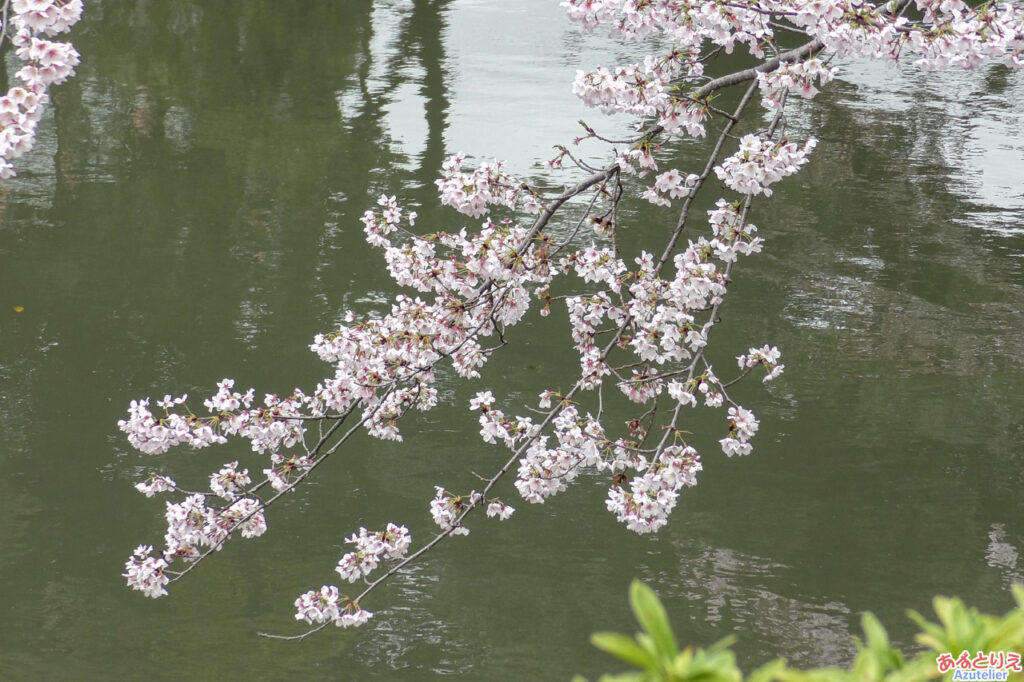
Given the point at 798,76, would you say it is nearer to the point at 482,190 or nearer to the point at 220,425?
the point at 482,190

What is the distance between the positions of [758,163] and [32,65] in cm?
213

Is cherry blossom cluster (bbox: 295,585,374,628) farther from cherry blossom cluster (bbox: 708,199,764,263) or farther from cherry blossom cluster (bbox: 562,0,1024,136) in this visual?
cherry blossom cluster (bbox: 562,0,1024,136)

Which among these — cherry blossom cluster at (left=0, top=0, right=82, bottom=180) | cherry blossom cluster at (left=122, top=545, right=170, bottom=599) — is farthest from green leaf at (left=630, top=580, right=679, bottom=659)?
cherry blossom cluster at (left=122, top=545, right=170, bottom=599)

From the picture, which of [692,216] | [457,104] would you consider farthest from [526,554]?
[457,104]

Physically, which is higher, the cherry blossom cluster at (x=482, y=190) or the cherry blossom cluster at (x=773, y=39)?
the cherry blossom cluster at (x=773, y=39)

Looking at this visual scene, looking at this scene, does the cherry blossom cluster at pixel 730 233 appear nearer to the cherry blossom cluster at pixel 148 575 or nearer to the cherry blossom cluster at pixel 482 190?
the cherry blossom cluster at pixel 482 190

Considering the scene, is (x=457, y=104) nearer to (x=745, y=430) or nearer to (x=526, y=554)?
(x=526, y=554)

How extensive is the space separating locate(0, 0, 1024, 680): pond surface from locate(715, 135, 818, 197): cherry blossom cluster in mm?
1891

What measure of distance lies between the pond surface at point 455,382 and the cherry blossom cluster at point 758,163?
1.89m

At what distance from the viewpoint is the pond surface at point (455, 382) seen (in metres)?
4.27

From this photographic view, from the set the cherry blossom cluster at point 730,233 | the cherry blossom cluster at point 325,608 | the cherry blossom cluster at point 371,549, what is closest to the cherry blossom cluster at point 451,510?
the cherry blossom cluster at point 371,549

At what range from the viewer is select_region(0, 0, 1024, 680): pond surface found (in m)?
4.27

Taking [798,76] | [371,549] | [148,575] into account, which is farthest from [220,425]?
[798,76]

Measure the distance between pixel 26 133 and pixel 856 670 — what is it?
2719mm
